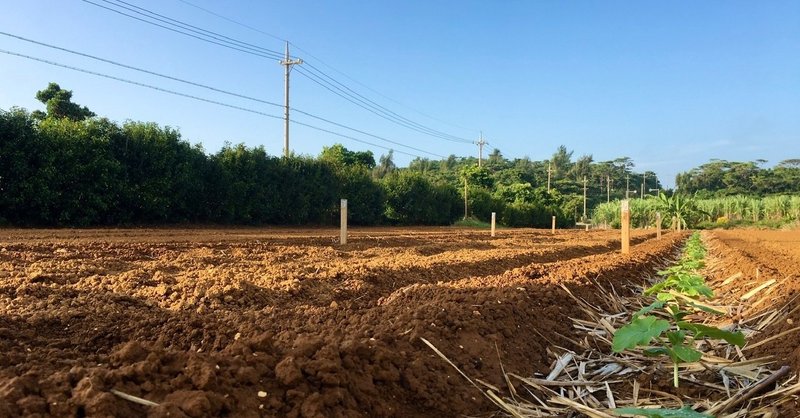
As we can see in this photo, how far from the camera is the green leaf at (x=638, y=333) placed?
2213mm

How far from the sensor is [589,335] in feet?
11.0

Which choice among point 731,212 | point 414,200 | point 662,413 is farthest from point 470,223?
point 662,413

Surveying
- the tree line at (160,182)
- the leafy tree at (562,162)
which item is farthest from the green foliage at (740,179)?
the tree line at (160,182)

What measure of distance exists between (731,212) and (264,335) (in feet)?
186

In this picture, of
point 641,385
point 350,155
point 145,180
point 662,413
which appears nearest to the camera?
point 662,413

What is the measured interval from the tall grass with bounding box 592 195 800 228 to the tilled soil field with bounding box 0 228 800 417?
1793 inches

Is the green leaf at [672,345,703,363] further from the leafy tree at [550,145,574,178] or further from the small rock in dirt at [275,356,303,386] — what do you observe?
the leafy tree at [550,145,574,178]

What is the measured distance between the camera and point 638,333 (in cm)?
230

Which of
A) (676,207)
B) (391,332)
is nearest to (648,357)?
(391,332)

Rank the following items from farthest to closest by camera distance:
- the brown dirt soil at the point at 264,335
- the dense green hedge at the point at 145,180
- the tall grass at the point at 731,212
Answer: the tall grass at the point at 731,212, the dense green hedge at the point at 145,180, the brown dirt soil at the point at 264,335

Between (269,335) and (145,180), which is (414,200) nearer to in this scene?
(145,180)

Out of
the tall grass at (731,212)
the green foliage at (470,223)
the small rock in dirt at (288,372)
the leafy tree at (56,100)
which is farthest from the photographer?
the tall grass at (731,212)

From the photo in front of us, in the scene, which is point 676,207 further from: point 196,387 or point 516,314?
point 196,387

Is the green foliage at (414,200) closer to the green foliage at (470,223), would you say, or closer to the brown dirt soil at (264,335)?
the green foliage at (470,223)
